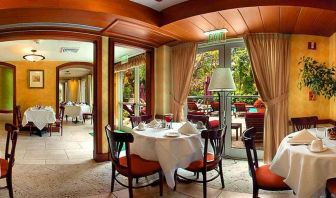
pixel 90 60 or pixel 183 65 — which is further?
pixel 90 60

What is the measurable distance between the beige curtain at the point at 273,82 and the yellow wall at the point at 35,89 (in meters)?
6.88

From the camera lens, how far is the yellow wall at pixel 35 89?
860cm

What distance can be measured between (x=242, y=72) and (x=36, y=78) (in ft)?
22.5

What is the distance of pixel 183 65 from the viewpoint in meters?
5.01

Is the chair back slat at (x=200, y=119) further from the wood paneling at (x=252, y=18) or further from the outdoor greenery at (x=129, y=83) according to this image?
the outdoor greenery at (x=129, y=83)

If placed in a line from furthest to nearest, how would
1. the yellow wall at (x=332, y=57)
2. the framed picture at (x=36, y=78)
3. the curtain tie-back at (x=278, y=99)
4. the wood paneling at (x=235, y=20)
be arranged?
1. the framed picture at (x=36, y=78)
2. the curtain tie-back at (x=278, y=99)
3. the yellow wall at (x=332, y=57)
4. the wood paneling at (x=235, y=20)

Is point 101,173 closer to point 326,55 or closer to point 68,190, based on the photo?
point 68,190

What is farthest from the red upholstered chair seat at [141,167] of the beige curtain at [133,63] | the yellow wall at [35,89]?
the yellow wall at [35,89]

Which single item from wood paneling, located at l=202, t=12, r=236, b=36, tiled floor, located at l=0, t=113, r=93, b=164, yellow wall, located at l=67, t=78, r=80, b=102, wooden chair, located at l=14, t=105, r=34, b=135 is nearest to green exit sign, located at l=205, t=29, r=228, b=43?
wood paneling, located at l=202, t=12, r=236, b=36

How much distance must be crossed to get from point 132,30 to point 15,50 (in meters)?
4.32

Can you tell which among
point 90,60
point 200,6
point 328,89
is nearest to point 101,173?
point 200,6

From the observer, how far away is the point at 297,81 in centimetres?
424

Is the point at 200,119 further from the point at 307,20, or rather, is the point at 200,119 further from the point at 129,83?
the point at 129,83

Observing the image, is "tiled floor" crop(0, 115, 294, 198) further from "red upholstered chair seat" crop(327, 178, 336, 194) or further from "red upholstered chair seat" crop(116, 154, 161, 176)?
"red upholstered chair seat" crop(327, 178, 336, 194)
